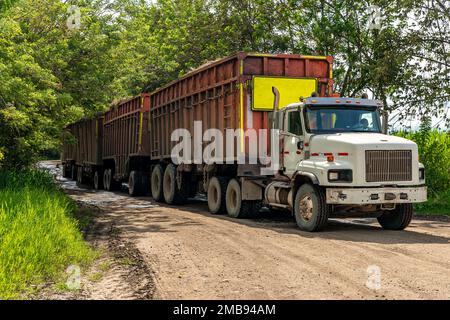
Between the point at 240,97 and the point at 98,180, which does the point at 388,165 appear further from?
the point at 98,180

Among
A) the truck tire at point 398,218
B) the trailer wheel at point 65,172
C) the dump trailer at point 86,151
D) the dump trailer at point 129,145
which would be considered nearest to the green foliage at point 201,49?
the dump trailer at point 129,145

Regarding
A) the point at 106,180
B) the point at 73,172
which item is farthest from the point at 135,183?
the point at 73,172

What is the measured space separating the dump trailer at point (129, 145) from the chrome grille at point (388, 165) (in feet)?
37.2

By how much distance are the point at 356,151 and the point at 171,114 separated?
8.57m

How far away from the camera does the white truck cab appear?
10.7 metres

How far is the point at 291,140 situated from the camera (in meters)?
12.0

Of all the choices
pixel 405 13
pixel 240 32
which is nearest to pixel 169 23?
pixel 240 32

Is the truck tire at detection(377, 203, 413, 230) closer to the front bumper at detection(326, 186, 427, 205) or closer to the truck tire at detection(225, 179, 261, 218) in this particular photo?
the front bumper at detection(326, 186, 427, 205)

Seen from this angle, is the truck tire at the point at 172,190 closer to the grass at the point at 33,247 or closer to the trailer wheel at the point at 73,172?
the grass at the point at 33,247

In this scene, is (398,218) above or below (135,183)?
below

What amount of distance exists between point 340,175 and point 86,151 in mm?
20205

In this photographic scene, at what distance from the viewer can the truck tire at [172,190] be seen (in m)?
18.0

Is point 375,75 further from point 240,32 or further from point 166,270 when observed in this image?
point 166,270

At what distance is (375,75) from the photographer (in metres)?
18.5
